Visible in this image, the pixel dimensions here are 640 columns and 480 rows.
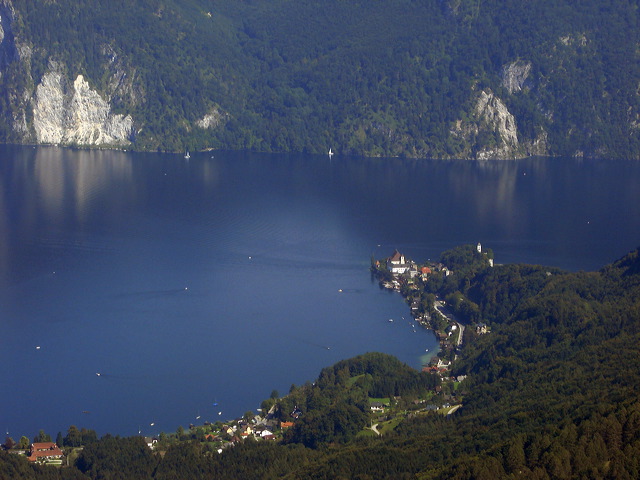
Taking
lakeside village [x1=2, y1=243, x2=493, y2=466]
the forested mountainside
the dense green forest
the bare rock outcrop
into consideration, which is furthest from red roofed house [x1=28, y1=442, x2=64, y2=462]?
the bare rock outcrop

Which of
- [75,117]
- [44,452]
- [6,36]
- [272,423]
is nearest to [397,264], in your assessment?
[272,423]

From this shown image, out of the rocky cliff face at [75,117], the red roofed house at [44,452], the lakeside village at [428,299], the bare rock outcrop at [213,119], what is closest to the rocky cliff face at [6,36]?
the rocky cliff face at [75,117]

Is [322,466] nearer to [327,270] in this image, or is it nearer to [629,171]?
[327,270]

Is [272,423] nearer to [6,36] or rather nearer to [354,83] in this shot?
[354,83]

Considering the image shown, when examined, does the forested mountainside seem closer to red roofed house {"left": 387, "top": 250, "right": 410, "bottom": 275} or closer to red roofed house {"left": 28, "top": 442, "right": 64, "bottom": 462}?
red roofed house {"left": 387, "top": 250, "right": 410, "bottom": 275}

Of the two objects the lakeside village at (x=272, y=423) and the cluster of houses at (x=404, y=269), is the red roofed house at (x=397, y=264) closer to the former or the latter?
the cluster of houses at (x=404, y=269)
